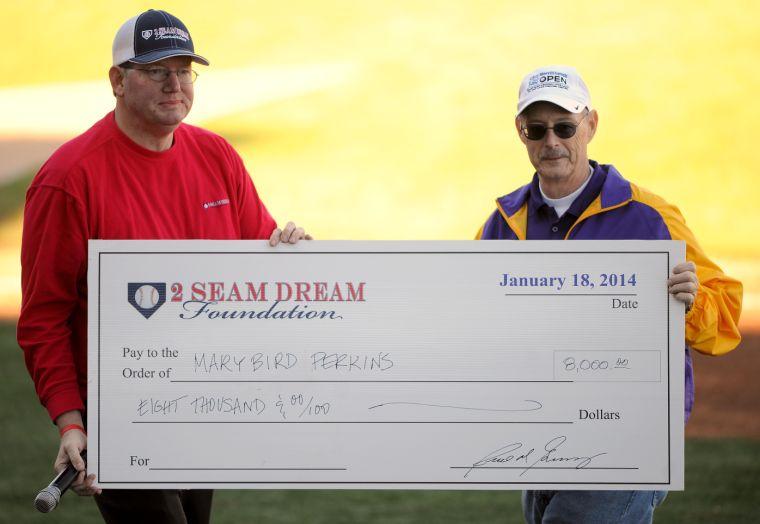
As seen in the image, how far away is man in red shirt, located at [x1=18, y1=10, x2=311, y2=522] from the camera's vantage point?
335 cm

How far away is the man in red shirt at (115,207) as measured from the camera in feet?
11.0

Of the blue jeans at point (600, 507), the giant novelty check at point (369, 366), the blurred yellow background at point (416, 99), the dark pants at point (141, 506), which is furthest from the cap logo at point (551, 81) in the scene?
the blurred yellow background at point (416, 99)

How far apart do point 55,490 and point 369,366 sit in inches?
39.9

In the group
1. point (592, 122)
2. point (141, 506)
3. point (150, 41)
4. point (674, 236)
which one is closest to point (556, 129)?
point (592, 122)

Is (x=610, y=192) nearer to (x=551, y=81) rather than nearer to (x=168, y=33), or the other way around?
(x=551, y=81)

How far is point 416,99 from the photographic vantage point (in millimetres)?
30281

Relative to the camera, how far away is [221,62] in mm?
37250

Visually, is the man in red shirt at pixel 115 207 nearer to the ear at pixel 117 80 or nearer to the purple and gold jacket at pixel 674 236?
the ear at pixel 117 80

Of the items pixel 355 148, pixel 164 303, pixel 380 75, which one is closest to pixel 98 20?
pixel 380 75

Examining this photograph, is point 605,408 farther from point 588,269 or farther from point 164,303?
point 164,303

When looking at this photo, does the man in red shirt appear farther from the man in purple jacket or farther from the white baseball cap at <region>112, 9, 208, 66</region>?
the man in purple jacket

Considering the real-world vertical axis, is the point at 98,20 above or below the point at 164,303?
above

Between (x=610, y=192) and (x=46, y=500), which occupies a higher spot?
(x=610, y=192)

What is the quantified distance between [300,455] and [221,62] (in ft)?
115
